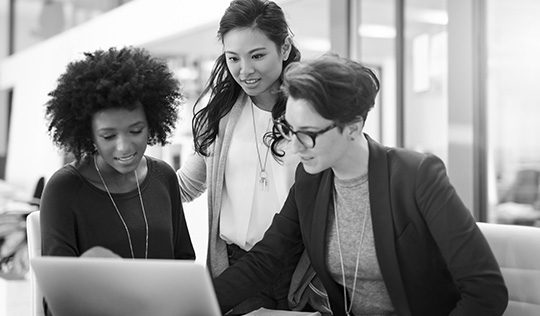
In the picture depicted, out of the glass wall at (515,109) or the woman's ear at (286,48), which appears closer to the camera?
the woman's ear at (286,48)

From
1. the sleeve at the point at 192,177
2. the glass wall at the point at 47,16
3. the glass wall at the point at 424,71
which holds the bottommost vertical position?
the sleeve at the point at 192,177

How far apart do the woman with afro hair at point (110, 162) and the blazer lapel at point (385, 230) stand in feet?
1.66

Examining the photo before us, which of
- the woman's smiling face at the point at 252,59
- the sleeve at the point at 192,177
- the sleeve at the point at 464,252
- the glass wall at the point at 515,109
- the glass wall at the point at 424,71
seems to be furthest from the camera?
the glass wall at the point at 424,71

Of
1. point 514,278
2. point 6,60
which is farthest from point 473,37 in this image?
point 6,60

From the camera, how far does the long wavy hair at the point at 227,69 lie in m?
1.86

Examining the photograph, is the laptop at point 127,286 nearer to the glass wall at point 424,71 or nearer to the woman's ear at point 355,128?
the woman's ear at point 355,128

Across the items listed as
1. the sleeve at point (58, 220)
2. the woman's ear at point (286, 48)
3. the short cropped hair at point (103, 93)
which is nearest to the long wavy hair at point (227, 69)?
the woman's ear at point (286, 48)

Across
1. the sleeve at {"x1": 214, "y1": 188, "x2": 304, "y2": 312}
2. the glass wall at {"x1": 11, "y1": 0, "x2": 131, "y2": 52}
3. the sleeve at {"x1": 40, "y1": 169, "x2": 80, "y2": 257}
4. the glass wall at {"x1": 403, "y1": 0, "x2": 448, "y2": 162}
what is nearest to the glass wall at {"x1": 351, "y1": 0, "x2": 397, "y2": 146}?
the glass wall at {"x1": 403, "y1": 0, "x2": 448, "y2": 162}

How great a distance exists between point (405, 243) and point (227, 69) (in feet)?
2.55

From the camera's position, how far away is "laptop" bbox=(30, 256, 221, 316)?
1.12 m

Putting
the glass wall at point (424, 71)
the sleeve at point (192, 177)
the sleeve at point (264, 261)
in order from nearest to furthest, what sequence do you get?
the sleeve at point (264, 261), the sleeve at point (192, 177), the glass wall at point (424, 71)

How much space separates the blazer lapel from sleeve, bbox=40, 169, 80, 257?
67 cm

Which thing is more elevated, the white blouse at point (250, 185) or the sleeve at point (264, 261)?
the white blouse at point (250, 185)

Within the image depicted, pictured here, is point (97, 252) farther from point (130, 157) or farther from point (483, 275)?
point (483, 275)
